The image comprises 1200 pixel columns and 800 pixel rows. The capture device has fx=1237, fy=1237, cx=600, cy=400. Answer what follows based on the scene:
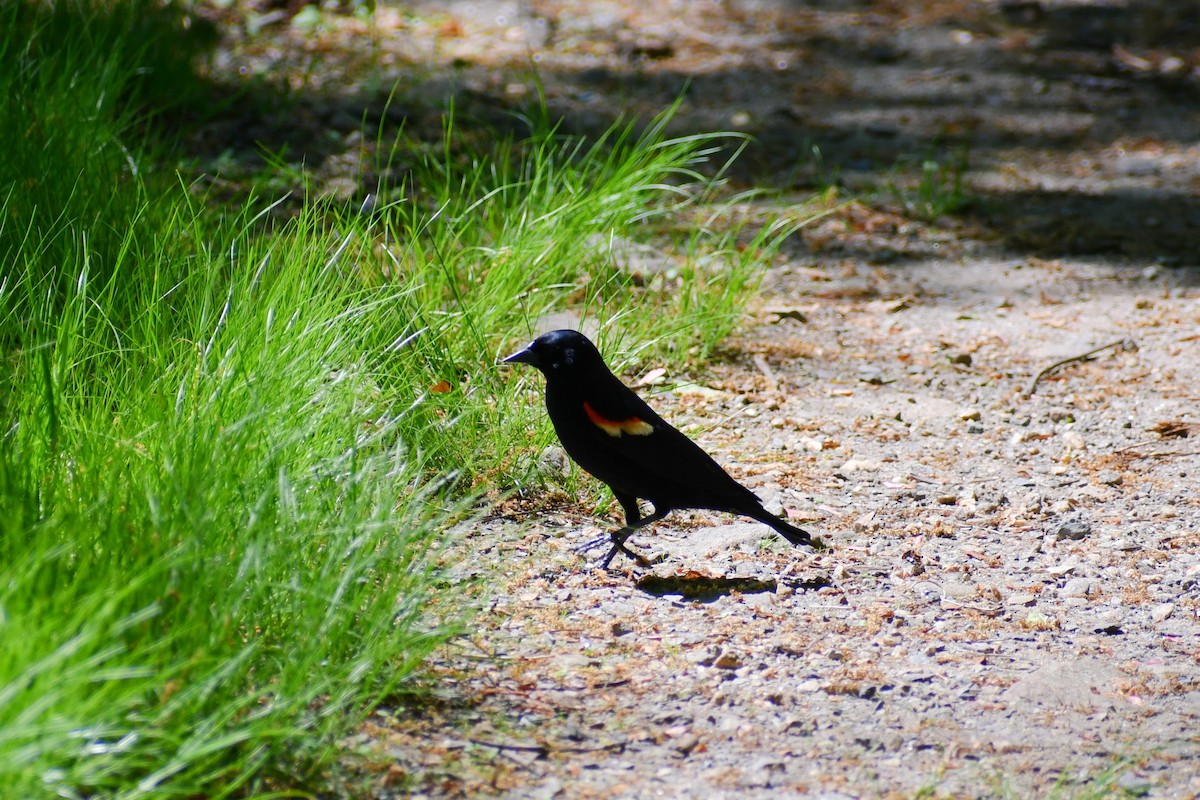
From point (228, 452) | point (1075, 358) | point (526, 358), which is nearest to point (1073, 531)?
point (1075, 358)

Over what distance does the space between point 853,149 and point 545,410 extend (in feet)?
11.8

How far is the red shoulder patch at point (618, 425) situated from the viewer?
279cm

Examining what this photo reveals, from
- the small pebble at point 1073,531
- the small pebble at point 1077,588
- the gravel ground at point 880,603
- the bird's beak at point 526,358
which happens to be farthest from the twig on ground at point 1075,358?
the bird's beak at point 526,358

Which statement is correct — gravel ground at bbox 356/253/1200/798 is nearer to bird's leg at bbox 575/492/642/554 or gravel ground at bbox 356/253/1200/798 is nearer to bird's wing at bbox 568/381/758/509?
bird's leg at bbox 575/492/642/554

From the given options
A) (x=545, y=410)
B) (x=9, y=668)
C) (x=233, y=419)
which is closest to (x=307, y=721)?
(x=9, y=668)

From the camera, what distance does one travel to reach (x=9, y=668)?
1.57 m

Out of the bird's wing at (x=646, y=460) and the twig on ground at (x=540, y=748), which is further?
the bird's wing at (x=646, y=460)

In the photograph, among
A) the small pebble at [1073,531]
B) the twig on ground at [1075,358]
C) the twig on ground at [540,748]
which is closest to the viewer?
the twig on ground at [540,748]

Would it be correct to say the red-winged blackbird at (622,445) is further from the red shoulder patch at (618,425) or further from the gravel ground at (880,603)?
the gravel ground at (880,603)

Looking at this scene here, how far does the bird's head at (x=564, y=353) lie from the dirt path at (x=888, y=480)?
422 millimetres

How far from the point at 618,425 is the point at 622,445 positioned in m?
0.05

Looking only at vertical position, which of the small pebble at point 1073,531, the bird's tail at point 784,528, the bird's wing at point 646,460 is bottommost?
the small pebble at point 1073,531

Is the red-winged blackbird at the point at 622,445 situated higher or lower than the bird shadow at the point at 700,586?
higher

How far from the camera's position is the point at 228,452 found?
2.06m
